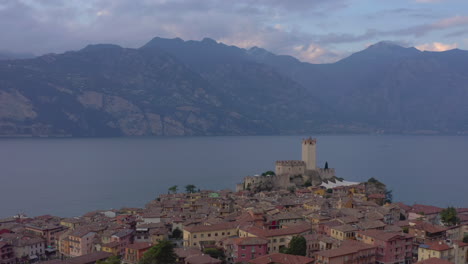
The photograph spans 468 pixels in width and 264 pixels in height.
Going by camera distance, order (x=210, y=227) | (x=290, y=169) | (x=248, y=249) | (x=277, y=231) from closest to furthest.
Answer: (x=248, y=249), (x=277, y=231), (x=210, y=227), (x=290, y=169)

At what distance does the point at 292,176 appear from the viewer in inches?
2835

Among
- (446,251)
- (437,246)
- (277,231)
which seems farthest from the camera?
(277,231)

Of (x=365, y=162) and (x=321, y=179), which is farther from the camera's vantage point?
(x=365, y=162)

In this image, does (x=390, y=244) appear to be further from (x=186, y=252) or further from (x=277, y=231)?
(x=186, y=252)

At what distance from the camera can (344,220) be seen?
1529 inches

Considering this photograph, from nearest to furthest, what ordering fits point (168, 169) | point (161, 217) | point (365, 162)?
1. point (161, 217)
2. point (168, 169)
3. point (365, 162)

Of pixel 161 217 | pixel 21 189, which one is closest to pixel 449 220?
pixel 161 217

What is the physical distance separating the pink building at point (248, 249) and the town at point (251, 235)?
0.23 feet

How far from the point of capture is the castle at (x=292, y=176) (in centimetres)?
6875

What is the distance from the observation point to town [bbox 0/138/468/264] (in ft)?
106

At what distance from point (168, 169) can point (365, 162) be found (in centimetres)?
5836

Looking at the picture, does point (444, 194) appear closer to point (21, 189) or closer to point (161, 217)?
point (161, 217)

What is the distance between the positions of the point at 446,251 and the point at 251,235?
46.2 feet

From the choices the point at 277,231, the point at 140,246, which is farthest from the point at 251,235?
the point at 140,246
